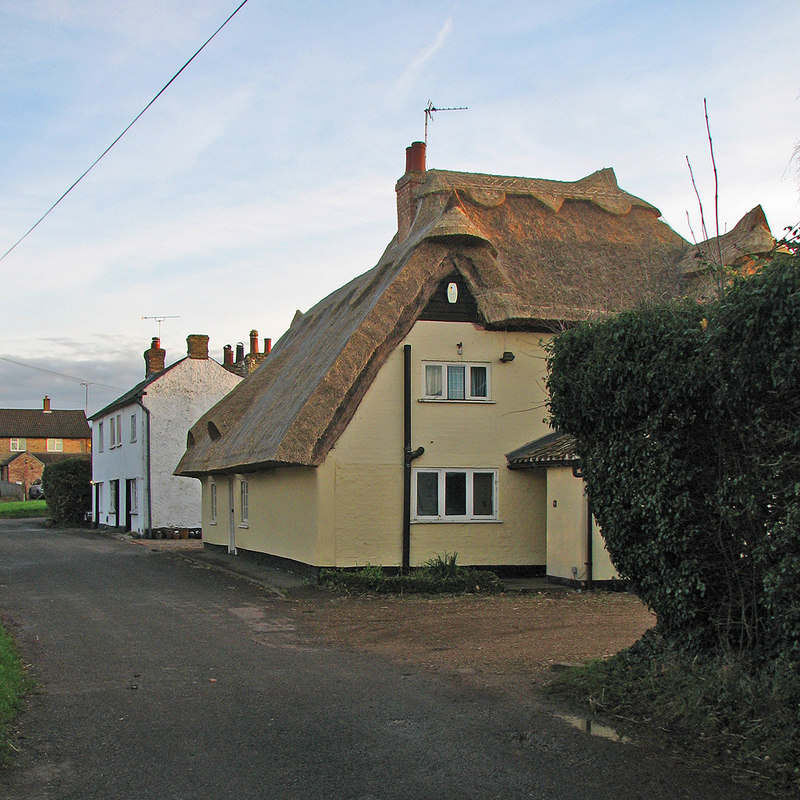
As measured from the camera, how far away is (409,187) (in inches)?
911

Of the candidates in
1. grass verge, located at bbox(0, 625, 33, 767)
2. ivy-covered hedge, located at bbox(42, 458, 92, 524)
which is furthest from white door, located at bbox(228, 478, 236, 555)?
ivy-covered hedge, located at bbox(42, 458, 92, 524)

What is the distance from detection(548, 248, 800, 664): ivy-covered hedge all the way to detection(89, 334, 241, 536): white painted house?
2921 centimetres

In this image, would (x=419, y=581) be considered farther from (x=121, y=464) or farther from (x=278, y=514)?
(x=121, y=464)

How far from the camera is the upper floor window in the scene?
64.5ft

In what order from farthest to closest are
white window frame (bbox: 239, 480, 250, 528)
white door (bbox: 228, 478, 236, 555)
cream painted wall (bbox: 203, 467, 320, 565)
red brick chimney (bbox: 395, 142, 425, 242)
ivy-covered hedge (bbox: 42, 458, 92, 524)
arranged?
ivy-covered hedge (bbox: 42, 458, 92, 524) < white door (bbox: 228, 478, 236, 555) < white window frame (bbox: 239, 480, 250, 528) < red brick chimney (bbox: 395, 142, 425, 242) < cream painted wall (bbox: 203, 467, 320, 565)

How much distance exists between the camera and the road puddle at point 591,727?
734 centimetres

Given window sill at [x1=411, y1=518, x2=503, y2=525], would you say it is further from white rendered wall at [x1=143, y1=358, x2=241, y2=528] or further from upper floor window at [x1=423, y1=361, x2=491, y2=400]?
white rendered wall at [x1=143, y1=358, x2=241, y2=528]

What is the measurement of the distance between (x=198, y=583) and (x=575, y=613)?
8491mm

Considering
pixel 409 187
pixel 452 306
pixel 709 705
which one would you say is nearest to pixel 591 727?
pixel 709 705

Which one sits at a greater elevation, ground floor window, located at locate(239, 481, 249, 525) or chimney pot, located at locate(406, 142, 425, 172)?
chimney pot, located at locate(406, 142, 425, 172)

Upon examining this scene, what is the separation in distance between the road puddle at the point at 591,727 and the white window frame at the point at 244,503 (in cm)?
1684

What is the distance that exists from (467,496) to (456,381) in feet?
8.08

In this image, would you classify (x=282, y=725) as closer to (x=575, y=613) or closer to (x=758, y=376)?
(x=758, y=376)

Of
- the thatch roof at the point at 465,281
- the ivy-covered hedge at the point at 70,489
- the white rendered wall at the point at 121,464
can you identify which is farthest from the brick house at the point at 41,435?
the thatch roof at the point at 465,281
